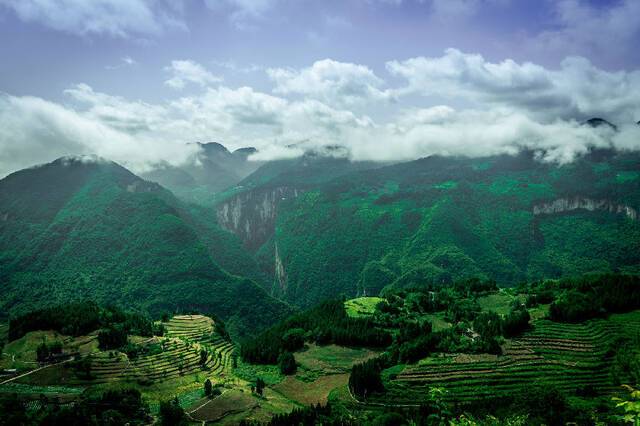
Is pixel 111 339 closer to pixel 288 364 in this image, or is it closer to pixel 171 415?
pixel 171 415

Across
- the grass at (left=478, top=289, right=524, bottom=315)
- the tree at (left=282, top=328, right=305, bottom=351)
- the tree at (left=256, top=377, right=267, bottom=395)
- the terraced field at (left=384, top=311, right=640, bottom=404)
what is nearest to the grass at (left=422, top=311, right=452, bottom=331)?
the grass at (left=478, top=289, right=524, bottom=315)

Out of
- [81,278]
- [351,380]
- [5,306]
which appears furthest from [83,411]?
[81,278]

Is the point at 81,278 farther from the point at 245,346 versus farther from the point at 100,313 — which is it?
the point at 245,346

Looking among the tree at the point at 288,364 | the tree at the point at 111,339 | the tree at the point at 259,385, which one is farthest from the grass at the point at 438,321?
the tree at the point at 111,339

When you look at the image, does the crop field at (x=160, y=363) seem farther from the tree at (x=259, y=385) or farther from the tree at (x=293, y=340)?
the tree at (x=259, y=385)

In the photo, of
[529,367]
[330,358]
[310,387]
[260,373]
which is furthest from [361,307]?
[529,367]

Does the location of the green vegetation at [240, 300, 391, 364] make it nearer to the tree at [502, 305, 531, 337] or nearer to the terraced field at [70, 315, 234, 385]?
the terraced field at [70, 315, 234, 385]

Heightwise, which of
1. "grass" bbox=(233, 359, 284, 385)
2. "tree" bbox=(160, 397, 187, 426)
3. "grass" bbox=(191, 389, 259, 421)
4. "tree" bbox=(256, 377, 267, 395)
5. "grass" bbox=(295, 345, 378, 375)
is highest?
"tree" bbox=(160, 397, 187, 426)
